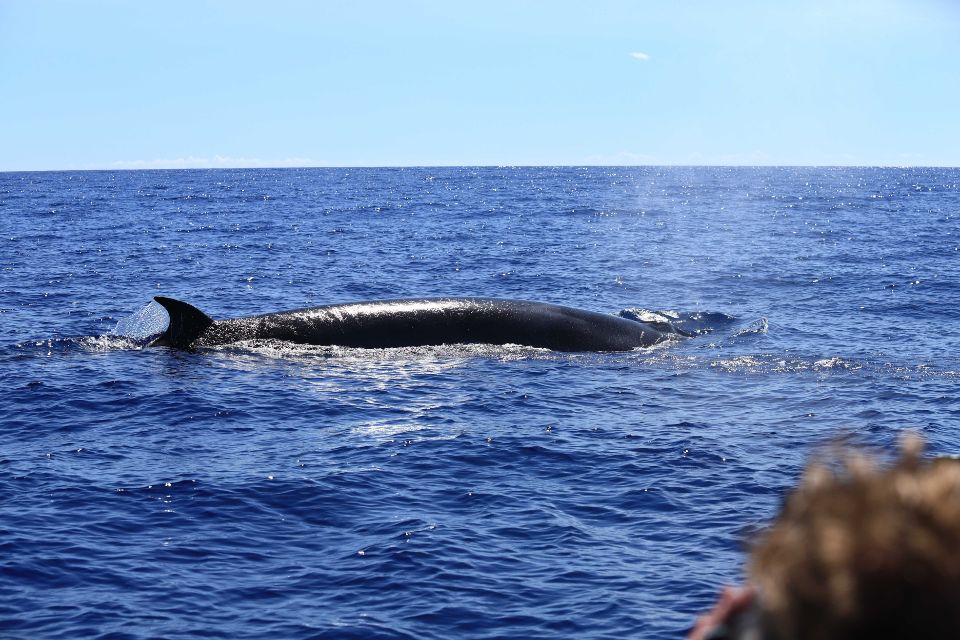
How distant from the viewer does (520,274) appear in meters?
36.1

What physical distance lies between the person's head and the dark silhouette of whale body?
1732cm

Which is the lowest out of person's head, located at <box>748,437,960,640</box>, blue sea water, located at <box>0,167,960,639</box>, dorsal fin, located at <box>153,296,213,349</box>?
blue sea water, located at <box>0,167,960,639</box>

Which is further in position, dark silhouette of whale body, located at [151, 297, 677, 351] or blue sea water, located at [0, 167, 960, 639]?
dark silhouette of whale body, located at [151, 297, 677, 351]

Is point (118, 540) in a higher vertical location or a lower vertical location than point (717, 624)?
lower

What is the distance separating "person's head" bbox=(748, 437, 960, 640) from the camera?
179 centimetres

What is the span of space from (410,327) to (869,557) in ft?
57.9

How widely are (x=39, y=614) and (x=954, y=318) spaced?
23753mm

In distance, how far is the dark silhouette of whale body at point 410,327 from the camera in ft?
63.0

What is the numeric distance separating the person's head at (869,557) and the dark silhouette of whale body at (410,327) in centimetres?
1732

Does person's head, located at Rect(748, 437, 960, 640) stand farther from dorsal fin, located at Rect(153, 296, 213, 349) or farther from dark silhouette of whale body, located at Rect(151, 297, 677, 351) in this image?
dorsal fin, located at Rect(153, 296, 213, 349)

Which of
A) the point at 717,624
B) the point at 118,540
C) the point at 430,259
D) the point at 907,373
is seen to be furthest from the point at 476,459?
the point at 430,259

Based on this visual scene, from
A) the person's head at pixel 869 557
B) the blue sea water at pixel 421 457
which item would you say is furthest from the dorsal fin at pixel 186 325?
the person's head at pixel 869 557

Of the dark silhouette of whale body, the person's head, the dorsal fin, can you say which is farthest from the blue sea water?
the dorsal fin

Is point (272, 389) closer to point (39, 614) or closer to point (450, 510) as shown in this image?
point (450, 510)
